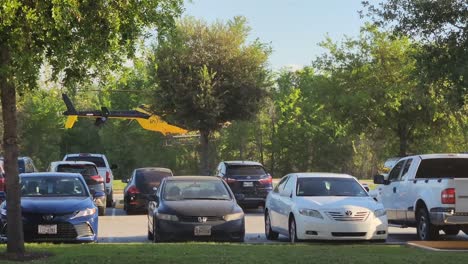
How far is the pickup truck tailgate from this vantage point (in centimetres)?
1458

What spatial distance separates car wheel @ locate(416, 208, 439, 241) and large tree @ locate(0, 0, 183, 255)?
7238 millimetres

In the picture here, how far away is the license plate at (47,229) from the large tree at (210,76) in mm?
18681

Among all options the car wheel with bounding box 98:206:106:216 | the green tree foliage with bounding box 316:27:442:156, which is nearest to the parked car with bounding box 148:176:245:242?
the car wheel with bounding box 98:206:106:216

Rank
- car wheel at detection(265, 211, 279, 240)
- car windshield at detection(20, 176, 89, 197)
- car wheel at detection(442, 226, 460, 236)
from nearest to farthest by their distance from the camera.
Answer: car windshield at detection(20, 176, 89, 197) → car wheel at detection(442, 226, 460, 236) → car wheel at detection(265, 211, 279, 240)

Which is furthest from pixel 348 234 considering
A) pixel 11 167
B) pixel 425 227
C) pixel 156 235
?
pixel 11 167

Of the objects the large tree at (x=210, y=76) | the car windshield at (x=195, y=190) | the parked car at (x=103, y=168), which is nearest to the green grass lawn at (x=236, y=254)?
the car windshield at (x=195, y=190)

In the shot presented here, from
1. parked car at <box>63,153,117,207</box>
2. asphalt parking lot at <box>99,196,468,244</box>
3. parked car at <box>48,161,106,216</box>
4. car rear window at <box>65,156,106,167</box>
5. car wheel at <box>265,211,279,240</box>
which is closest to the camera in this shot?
car wheel at <box>265,211,279,240</box>

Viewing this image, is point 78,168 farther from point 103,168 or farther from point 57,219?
point 57,219

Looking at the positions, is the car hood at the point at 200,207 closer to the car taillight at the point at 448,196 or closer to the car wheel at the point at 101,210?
the car taillight at the point at 448,196

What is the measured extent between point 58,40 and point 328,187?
7686mm

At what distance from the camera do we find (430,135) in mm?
40312

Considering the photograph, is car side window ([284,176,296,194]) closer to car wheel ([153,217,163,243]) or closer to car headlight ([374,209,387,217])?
car headlight ([374,209,387,217])

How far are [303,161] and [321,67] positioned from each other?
35.1 meters

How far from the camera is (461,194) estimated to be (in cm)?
1459
